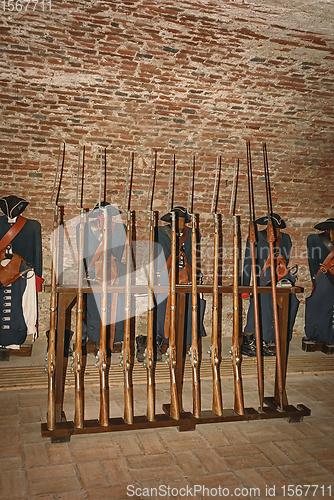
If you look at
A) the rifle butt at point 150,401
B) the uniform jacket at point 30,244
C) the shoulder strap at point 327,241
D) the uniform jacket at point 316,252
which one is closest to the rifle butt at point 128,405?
the rifle butt at point 150,401

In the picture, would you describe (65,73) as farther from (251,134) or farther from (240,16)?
(251,134)

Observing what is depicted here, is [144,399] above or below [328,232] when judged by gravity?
below

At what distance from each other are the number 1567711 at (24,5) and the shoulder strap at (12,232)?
201 centimetres

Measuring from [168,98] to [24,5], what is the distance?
1.59m

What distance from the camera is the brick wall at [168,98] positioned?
3.93 metres

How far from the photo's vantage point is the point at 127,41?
13.4ft

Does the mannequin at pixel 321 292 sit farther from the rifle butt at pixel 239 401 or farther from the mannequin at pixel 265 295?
the rifle butt at pixel 239 401

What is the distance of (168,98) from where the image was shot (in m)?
4.69

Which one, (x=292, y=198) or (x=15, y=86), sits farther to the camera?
(x=292, y=198)

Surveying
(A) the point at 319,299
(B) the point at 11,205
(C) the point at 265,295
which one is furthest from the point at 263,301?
(B) the point at 11,205

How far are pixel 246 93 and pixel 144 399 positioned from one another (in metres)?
3.18

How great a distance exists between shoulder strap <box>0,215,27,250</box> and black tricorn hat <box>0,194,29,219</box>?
86 millimetres

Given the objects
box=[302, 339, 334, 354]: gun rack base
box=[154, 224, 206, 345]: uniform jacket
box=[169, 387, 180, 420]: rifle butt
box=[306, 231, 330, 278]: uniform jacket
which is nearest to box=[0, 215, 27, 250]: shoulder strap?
box=[154, 224, 206, 345]: uniform jacket

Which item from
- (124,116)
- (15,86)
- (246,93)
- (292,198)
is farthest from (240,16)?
(292,198)
